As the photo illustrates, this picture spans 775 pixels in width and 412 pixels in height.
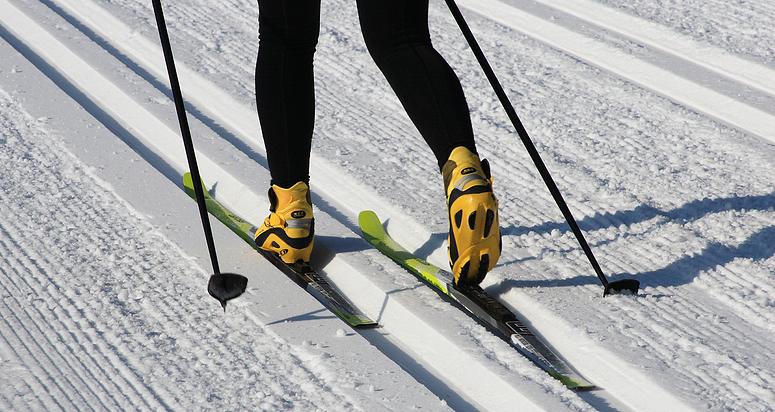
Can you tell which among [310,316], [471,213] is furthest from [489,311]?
[310,316]

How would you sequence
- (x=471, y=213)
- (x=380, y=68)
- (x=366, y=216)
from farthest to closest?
(x=366, y=216)
(x=380, y=68)
(x=471, y=213)

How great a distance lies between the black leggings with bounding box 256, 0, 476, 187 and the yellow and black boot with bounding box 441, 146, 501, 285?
49 millimetres

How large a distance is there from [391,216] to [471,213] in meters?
0.69

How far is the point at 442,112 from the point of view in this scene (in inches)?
94.0

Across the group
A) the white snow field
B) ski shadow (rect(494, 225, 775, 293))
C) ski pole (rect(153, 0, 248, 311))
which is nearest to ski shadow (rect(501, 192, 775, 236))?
the white snow field

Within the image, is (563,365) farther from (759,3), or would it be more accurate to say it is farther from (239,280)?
(759,3)

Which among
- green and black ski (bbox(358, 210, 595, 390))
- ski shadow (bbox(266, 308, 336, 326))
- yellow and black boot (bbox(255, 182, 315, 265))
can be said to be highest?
green and black ski (bbox(358, 210, 595, 390))

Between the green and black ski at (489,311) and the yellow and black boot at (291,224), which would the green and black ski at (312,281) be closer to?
the yellow and black boot at (291,224)

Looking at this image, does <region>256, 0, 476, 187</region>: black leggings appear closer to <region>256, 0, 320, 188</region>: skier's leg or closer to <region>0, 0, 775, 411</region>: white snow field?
<region>256, 0, 320, 188</region>: skier's leg

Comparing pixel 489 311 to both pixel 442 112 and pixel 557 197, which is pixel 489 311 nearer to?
pixel 557 197

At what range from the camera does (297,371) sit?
87.7 inches

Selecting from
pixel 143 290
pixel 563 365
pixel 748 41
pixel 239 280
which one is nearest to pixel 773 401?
pixel 563 365

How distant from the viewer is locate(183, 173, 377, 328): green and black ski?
8.20ft

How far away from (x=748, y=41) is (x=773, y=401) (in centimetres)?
247
